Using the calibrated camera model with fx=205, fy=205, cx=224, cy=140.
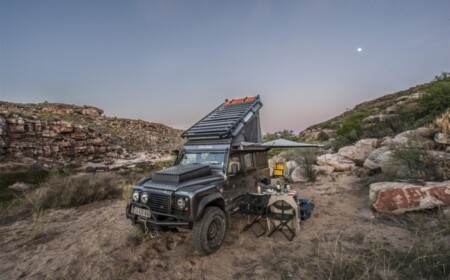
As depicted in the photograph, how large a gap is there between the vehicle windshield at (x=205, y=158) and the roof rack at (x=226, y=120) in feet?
1.47

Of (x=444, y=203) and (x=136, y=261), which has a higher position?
(x=444, y=203)

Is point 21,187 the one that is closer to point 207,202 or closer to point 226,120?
point 226,120

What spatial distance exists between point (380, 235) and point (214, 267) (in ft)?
10.4

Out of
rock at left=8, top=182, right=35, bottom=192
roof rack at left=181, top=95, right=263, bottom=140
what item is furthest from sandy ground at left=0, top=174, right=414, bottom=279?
rock at left=8, top=182, right=35, bottom=192

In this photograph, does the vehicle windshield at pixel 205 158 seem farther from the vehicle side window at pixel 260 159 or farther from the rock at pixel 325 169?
the rock at pixel 325 169

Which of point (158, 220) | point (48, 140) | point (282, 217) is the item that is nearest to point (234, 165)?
point (282, 217)

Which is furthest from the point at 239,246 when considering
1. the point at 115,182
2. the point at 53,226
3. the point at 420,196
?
the point at 115,182

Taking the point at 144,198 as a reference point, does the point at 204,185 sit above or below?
above

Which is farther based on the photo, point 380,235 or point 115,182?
point 115,182

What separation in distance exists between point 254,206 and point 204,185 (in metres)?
1.92

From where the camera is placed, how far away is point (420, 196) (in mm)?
4367

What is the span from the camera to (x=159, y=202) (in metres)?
3.71

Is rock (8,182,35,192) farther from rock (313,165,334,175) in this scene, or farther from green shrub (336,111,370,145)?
green shrub (336,111,370,145)

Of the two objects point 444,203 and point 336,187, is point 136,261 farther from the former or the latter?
point 336,187
